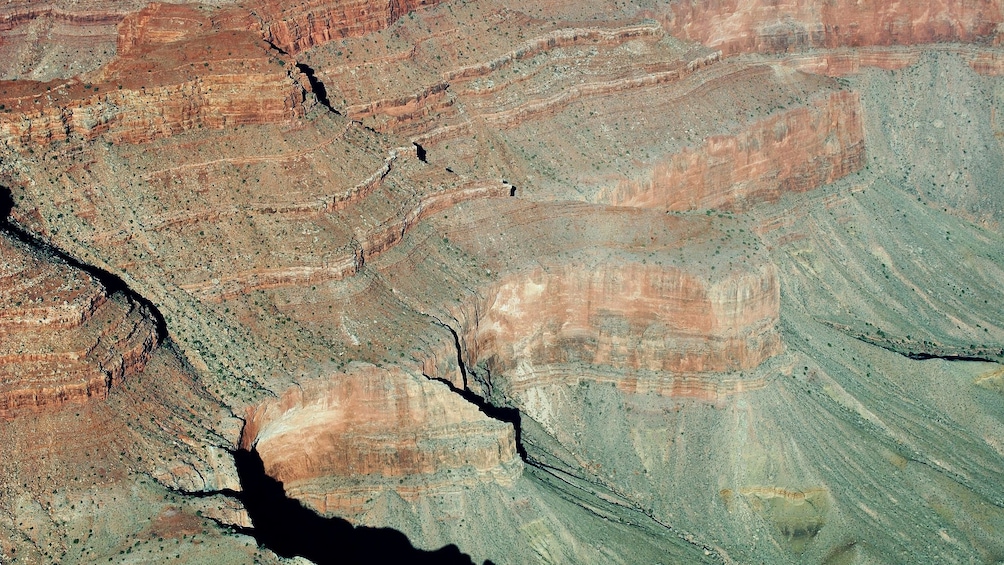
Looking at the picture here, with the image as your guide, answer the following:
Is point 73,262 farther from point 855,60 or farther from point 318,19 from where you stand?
point 855,60

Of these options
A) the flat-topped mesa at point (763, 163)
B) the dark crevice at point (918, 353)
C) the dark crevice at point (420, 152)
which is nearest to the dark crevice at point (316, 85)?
the dark crevice at point (420, 152)

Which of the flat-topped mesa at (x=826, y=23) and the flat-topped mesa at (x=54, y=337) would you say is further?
the flat-topped mesa at (x=826, y=23)

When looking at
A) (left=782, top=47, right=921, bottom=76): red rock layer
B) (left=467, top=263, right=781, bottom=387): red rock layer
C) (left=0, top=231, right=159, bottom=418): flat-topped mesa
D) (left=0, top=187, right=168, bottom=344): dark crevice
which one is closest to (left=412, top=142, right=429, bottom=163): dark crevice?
(left=467, top=263, right=781, bottom=387): red rock layer

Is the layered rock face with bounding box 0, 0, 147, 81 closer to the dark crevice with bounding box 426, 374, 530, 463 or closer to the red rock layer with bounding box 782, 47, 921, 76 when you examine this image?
the dark crevice with bounding box 426, 374, 530, 463

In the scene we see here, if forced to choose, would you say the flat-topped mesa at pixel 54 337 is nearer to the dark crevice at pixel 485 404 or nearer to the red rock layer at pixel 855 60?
the dark crevice at pixel 485 404

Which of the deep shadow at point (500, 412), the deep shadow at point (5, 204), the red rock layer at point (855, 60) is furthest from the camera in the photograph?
the red rock layer at point (855, 60)

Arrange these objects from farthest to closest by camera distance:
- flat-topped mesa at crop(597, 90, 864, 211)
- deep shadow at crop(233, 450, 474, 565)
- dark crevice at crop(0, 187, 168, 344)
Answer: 1. flat-topped mesa at crop(597, 90, 864, 211)
2. dark crevice at crop(0, 187, 168, 344)
3. deep shadow at crop(233, 450, 474, 565)

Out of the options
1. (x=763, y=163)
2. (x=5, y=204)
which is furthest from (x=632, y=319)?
(x=5, y=204)

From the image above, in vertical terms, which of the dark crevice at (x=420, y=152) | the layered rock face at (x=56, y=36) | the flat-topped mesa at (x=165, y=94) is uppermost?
the flat-topped mesa at (x=165, y=94)
